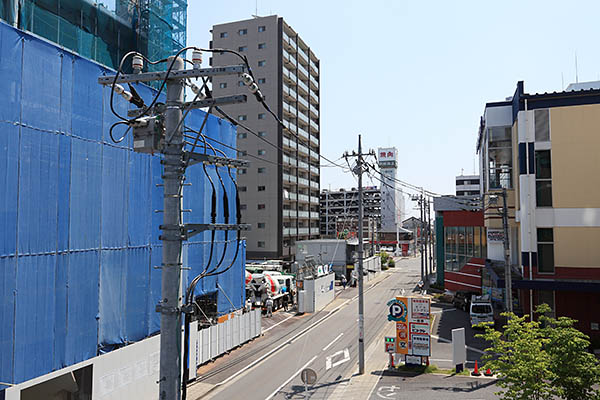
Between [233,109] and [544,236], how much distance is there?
4869cm

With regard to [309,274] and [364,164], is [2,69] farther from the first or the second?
[309,274]

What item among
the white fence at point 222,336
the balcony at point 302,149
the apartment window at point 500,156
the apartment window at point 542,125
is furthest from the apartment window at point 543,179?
the balcony at point 302,149

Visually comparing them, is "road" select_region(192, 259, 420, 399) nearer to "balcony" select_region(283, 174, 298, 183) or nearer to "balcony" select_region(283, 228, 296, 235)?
"balcony" select_region(283, 228, 296, 235)

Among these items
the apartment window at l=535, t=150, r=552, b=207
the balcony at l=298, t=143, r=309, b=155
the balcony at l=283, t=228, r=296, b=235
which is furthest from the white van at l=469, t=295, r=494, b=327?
the balcony at l=298, t=143, r=309, b=155

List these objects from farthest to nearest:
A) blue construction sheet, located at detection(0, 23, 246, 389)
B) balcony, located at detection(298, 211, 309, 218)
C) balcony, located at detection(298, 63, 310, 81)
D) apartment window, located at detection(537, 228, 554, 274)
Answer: balcony, located at detection(298, 63, 310, 81), balcony, located at detection(298, 211, 309, 218), apartment window, located at detection(537, 228, 554, 274), blue construction sheet, located at detection(0, 23, 246, 389)

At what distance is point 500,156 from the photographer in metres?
31.6

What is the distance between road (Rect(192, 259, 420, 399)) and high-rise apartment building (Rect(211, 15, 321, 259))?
26.1 metres

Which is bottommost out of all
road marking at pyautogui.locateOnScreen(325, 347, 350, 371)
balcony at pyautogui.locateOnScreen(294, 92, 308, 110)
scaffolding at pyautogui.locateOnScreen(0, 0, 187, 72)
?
road marking at pyautogui.locateOnScreen(325, 347, 350, 371)

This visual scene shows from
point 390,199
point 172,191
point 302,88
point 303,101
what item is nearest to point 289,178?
point 303,101

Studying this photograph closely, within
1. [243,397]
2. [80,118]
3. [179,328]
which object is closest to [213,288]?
[243,397]

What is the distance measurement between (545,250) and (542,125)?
7364 mm

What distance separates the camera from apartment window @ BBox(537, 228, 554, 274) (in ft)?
82.8

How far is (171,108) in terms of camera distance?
21.9 ft

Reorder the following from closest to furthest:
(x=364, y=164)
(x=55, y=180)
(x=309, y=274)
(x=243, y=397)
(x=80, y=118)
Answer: (x=55, y=180), (x=80, y=118), (x=243, y=397), (x=364, y=164), (x=309, y=274)
